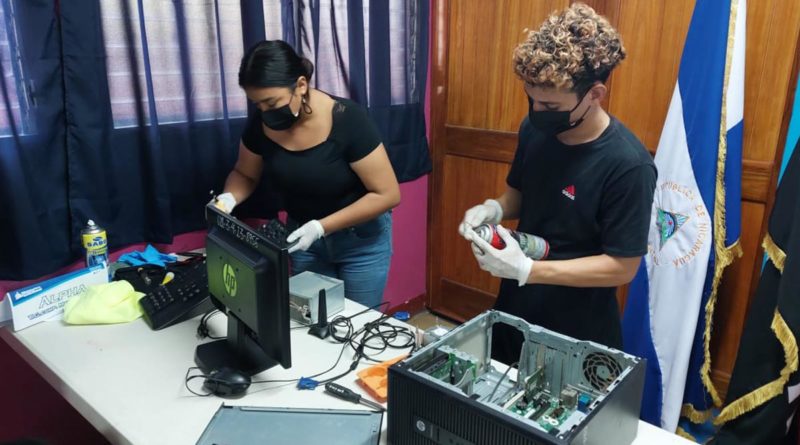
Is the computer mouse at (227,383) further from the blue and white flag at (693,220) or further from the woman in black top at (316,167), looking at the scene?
the blue and white flag at (693,220)

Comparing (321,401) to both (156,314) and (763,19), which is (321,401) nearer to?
(156,314)

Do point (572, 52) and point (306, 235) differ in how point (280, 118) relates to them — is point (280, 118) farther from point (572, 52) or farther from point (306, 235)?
point (572, 52)

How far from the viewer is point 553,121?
1.31m

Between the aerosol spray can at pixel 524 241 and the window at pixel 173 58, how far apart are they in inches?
42.6

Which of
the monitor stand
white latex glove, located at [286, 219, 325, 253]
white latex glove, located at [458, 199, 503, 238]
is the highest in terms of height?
white latex glove, located at [458, 199, 503, 238]

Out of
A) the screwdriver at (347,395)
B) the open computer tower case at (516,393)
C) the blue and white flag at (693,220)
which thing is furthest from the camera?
the blue and white flag at (693,220)

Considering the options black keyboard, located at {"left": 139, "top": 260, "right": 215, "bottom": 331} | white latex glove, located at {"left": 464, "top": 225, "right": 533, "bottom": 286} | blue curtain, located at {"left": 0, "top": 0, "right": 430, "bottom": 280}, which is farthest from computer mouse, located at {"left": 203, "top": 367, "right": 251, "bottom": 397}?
blue curtain, located at {"left": 0, "top": 0, "right": 430, "bottom": 280}

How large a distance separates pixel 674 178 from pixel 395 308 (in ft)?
5.10

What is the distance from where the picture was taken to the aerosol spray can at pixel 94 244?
1.64 meters

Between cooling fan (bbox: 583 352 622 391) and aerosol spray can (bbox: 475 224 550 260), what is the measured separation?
1.19ft

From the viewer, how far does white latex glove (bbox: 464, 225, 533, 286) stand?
51.7 inches

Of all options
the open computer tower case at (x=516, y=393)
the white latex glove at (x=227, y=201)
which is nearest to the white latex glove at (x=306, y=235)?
the white latex glove at (x=227, y=201)

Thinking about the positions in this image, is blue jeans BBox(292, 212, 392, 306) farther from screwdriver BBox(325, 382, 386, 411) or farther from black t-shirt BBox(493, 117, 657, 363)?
screwdriver BBox(325, 382, 386, 411)

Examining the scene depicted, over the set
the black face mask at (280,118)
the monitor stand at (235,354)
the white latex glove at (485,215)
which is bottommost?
the monitor stand at (235,354)
